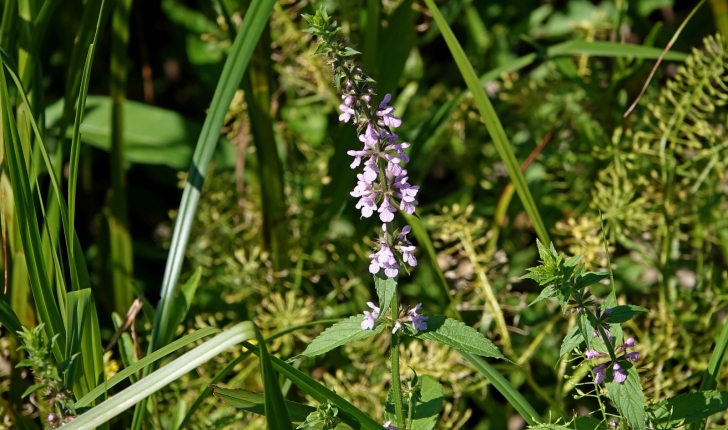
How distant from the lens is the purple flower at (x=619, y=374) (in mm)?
898

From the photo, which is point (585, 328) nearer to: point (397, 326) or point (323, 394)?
point (397, 326)

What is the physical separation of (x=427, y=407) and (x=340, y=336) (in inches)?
7.4

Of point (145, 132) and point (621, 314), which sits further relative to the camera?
point (145, 132)

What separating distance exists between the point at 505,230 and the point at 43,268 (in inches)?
44.3

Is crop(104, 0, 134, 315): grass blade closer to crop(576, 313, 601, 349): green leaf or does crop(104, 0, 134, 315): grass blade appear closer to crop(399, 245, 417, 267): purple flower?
crop(399, 245, 417, 267): purple flower

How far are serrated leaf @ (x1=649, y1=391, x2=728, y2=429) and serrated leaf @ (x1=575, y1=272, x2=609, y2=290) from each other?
219 mm

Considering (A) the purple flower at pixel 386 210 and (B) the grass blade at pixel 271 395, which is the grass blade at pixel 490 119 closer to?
(A) the purple flower at pixel 386 210

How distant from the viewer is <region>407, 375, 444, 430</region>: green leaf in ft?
3.30

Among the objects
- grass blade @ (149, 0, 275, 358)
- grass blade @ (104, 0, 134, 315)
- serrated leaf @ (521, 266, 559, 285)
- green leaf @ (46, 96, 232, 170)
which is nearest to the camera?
serrated leaf @ (521, 266, 559, 285)

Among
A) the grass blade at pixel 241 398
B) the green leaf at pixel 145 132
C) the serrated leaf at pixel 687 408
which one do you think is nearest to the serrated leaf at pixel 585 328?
the serrated leaf at pixel 687 408

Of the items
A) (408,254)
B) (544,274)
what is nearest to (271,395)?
(408,254)

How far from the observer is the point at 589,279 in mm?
854

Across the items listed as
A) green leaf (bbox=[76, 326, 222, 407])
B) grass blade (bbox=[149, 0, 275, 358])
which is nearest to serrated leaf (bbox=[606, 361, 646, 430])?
green leaf (bbox=[76, 326, 222, 407])

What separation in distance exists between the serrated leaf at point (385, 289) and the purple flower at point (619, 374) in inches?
10.8
